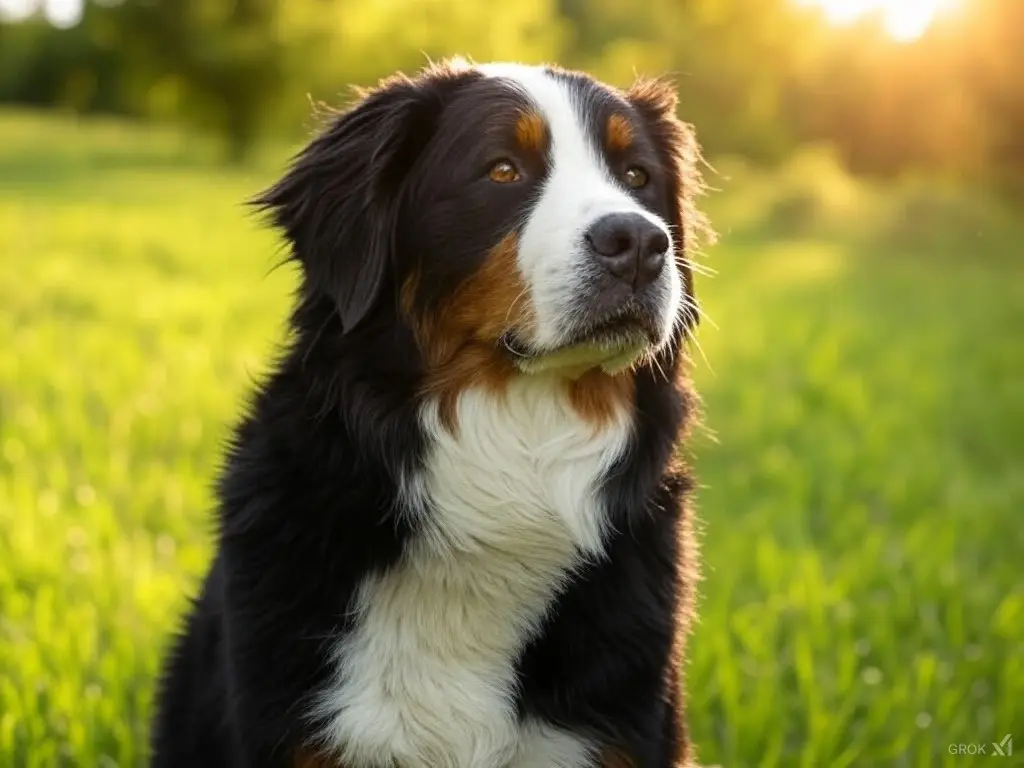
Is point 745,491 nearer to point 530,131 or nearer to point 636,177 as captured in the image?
point 636,177

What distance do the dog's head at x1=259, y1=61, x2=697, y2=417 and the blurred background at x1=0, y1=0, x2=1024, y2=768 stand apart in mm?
272

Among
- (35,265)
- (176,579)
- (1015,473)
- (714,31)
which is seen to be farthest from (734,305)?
(714,31)

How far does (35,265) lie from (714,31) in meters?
19.8

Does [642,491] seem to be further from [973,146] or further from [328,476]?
[973,146]

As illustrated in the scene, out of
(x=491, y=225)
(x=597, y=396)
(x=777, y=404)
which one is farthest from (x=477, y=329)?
(x=777, y=404)

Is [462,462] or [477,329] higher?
[477,329]

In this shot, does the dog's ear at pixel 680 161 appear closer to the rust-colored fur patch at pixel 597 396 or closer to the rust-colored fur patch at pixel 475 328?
the rust-colored fur patch at pixel 597 396

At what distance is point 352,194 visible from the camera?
9.51ft

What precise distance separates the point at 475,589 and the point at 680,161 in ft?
4.11

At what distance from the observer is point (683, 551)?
304cm

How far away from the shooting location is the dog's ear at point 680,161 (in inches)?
129

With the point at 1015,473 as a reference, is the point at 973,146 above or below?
below

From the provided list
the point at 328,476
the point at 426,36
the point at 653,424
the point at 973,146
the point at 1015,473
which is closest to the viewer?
the point at 328,476

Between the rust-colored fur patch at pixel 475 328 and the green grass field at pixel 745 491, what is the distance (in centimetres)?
64
